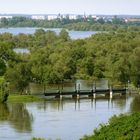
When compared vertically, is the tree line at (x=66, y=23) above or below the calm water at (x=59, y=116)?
below

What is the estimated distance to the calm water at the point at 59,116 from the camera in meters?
26.6

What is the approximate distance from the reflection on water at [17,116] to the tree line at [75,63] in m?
4.00

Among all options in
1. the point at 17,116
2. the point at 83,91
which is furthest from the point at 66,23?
the point at 17,116

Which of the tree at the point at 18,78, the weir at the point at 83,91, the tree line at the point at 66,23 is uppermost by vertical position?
the tree at the point at 18,78

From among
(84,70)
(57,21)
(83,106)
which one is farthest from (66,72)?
(57,21)

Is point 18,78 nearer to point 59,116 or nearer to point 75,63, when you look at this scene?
point 59,116

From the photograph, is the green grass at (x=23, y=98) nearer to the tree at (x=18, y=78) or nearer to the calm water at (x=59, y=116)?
the calm water at (x=59, y=116)

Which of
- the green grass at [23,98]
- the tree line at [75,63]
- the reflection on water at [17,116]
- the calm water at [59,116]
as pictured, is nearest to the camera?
the calm water at [59,116]

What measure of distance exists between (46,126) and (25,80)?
10.4 meters

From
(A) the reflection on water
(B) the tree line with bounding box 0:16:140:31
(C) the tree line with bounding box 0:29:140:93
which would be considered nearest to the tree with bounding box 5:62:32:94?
(C) the tree line with bounding box 0:29:140:93

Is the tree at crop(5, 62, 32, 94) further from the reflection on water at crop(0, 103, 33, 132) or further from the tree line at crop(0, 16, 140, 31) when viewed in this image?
the tree line at crop(0, 16, 140, 31)

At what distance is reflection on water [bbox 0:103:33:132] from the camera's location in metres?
28.3

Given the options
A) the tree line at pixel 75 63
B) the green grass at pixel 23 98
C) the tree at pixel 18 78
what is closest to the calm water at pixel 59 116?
the green grass at pixel 23 98

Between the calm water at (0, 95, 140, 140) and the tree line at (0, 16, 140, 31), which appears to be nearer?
the calm water at (0, 95, 140, 140)
